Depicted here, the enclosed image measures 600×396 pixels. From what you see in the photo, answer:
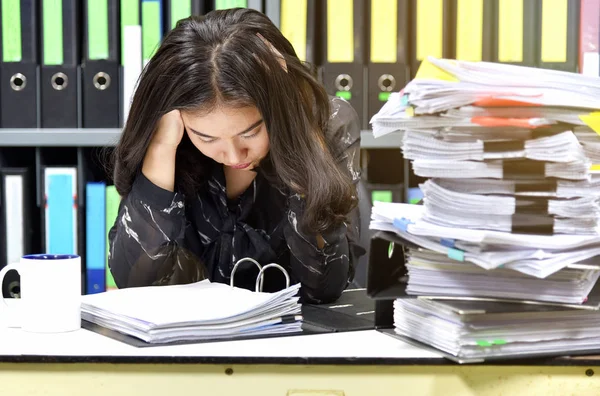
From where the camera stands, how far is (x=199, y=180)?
1.55 metres

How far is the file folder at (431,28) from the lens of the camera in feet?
5.82

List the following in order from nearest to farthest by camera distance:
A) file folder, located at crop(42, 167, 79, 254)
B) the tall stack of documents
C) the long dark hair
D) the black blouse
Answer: the tall stack of documents
the long dark hair
the black blouse
file folder, located at crop(42, 167, 79, 254)

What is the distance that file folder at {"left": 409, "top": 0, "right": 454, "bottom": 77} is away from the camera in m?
1.77

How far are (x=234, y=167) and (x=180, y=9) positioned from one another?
538 millimetres

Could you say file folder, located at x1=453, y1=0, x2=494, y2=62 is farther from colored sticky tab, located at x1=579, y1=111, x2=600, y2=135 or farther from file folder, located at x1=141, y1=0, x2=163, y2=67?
colored sticky tab, located at x1=579, y1=111, x2=600, y2=135

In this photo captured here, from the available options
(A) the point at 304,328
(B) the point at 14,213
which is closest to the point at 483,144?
(A) the point at 304,328

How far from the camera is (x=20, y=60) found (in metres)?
1.82

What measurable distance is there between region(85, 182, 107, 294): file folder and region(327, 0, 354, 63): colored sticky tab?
0.59 metres

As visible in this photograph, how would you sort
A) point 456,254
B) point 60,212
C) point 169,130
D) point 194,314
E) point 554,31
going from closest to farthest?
point 456,254 < point 194,314 < point 169,130 < point 554,31 < point 60,212

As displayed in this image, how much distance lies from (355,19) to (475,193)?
102cm

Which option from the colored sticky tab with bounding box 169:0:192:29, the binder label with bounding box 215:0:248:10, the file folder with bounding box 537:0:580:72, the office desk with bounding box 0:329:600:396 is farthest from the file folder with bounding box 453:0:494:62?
the office desk with bounding box 0:329:600:396

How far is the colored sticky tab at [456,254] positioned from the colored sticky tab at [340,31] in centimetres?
103

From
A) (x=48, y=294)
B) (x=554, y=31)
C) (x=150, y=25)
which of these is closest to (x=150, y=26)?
(x=150, y=25)

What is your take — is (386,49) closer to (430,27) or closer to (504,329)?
(430,27)
